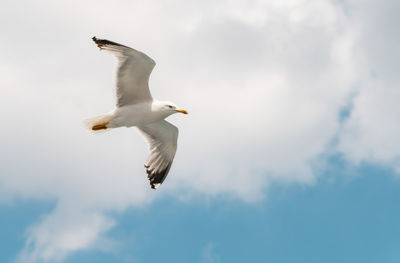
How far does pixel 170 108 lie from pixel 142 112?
62cm

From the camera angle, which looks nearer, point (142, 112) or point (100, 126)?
point (142, 112)

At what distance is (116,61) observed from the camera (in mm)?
15297

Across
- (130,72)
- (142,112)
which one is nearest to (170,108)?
(142,112)

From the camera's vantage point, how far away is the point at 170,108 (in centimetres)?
1606

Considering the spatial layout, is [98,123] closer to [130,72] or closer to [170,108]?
[130,72]

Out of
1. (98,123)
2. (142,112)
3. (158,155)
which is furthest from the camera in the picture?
(158,155)

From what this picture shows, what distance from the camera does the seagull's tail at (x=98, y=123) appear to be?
16188mm

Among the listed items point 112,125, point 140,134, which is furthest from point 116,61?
point 140,134

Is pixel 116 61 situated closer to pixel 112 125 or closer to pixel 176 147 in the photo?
pixel 112 125

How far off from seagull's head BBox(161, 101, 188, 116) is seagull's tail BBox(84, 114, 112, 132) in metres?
1.21

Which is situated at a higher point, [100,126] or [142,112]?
[142,112]

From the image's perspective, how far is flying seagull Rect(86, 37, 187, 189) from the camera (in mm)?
15234

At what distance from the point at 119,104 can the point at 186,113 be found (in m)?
1.54

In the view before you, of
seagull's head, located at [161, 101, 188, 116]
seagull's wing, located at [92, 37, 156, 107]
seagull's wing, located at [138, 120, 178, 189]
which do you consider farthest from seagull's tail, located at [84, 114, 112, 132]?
seagull's wing, located at [138, 120, 178, 189]
